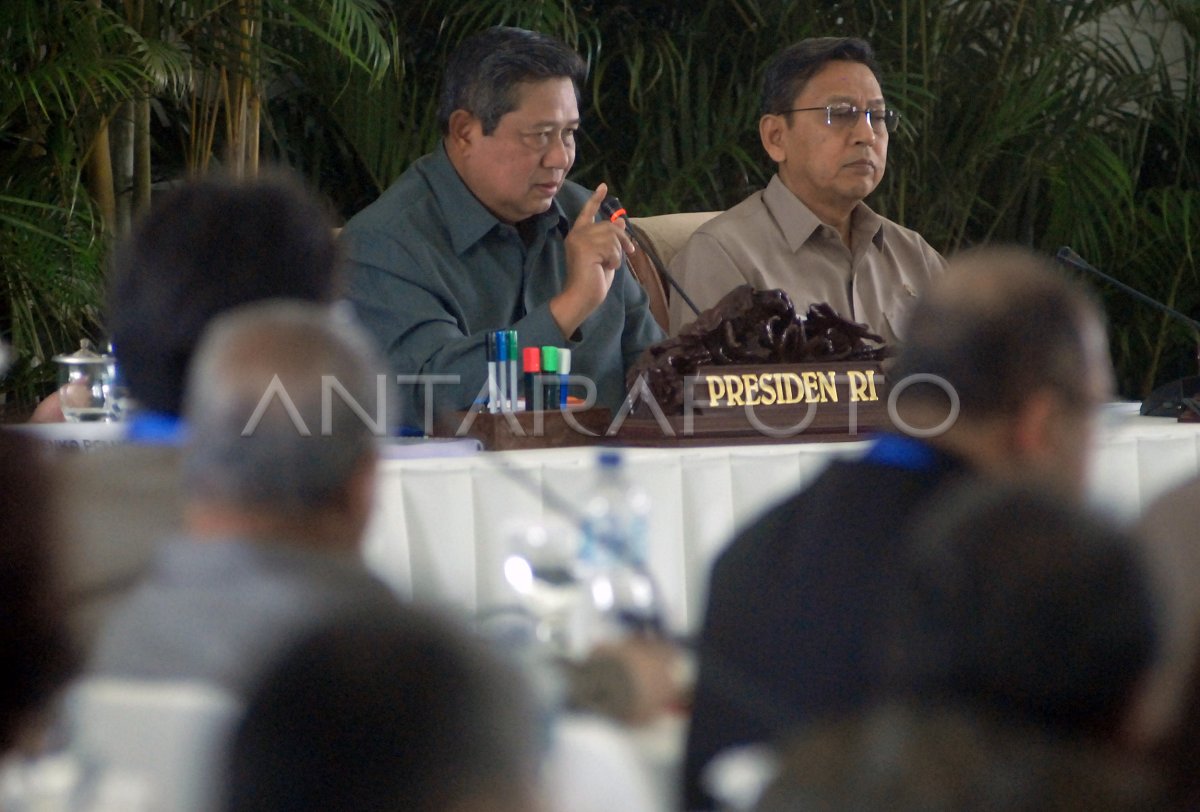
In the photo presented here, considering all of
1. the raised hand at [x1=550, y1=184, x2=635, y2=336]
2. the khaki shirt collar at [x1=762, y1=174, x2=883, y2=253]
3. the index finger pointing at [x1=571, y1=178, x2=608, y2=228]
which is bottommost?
the raised hand at [x1=550, y1=184, x2=635, y2=336]

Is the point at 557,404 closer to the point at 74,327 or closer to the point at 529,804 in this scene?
the point at 529,804

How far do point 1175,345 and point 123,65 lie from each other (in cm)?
347

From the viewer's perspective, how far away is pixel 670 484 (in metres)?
2.00

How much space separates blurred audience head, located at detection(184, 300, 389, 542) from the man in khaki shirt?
2316 millimetres

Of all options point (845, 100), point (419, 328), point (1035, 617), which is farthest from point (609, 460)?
point (845, 100)

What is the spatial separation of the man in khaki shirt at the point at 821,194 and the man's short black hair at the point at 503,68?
0.51 metres

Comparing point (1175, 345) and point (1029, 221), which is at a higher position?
point (1029, 221)

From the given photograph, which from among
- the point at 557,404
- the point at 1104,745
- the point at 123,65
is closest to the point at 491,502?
the point at 557,404

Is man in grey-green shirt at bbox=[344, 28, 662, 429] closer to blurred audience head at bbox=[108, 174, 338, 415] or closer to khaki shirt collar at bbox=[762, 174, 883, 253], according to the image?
khaki shirt collar at bbox=[762, 174, 883, 253]

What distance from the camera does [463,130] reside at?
114 inches

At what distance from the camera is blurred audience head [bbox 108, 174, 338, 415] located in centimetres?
128

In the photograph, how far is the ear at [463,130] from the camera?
9.45 ft

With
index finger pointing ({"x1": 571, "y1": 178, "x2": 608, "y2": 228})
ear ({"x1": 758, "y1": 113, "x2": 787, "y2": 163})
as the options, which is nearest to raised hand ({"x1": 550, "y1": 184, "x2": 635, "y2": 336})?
index finger pointing ({"x1": 571, "y1": 178, "x2": 608, "y2": 228})

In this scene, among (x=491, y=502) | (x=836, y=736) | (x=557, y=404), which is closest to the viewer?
(x=836, y=736)
